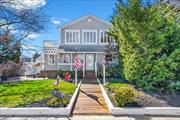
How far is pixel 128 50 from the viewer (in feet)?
61.0

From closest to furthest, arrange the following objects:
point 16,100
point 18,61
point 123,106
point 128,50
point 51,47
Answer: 1. point 123,106
2. point 16,100
3. point 128,50
4. point 18,61
5. point 51,47

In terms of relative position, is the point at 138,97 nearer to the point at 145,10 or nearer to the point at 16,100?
the point at 145,10

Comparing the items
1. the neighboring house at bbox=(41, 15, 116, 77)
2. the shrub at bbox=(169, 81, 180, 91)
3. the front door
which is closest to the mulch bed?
the shrub at bbox=(169, 81, 180, 91)

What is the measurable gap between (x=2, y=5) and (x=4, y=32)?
2.10 meters

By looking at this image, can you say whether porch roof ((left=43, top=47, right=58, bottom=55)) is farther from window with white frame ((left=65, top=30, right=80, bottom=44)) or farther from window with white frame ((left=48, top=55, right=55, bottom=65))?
window with white frame ((left=65, top=30, right=80, bottom=44))

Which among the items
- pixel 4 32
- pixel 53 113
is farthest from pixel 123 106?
pixel 4 32

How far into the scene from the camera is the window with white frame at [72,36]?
36281 mm

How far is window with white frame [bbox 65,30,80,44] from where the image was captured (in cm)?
3628

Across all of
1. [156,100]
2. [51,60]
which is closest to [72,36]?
[51,60]

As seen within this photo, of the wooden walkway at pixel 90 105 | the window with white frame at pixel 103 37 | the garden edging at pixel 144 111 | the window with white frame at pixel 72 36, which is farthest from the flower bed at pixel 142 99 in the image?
the window with white frame at pixel 72 36

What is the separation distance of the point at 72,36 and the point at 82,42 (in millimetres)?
1563

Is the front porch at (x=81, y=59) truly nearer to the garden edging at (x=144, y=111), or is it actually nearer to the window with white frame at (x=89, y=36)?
the window with white frame at (x=89, y=36)

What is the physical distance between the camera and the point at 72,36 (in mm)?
36406

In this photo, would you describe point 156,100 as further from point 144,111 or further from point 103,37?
point 103,37
